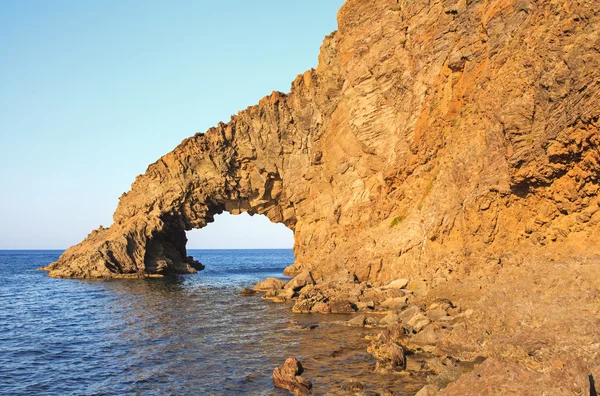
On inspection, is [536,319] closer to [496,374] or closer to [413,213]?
[496,374]

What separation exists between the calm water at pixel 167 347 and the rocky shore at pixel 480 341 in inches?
52.9

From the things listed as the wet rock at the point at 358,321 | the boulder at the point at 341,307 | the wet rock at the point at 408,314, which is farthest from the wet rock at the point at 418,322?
the boulder at the point at 341,307

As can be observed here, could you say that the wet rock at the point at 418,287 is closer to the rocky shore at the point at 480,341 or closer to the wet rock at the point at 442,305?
the rocky shore at the point at 480,341

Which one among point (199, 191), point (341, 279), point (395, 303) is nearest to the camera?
point (395, 303)

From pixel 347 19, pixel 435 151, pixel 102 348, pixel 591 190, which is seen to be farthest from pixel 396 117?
pixel 102 348

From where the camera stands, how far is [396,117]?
1694 inches

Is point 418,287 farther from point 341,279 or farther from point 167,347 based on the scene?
point 167,347

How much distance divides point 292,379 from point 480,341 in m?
8.70

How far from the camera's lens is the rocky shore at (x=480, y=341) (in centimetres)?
1147

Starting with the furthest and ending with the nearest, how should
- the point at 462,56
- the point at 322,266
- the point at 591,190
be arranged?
the point at 322,266 < the point at 462,56 < the point at 591,190

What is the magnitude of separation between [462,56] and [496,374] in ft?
86.9

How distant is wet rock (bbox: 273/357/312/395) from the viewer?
16.9 m

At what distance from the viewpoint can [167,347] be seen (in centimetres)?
2464

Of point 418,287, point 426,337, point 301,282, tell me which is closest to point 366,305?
point 418,287
